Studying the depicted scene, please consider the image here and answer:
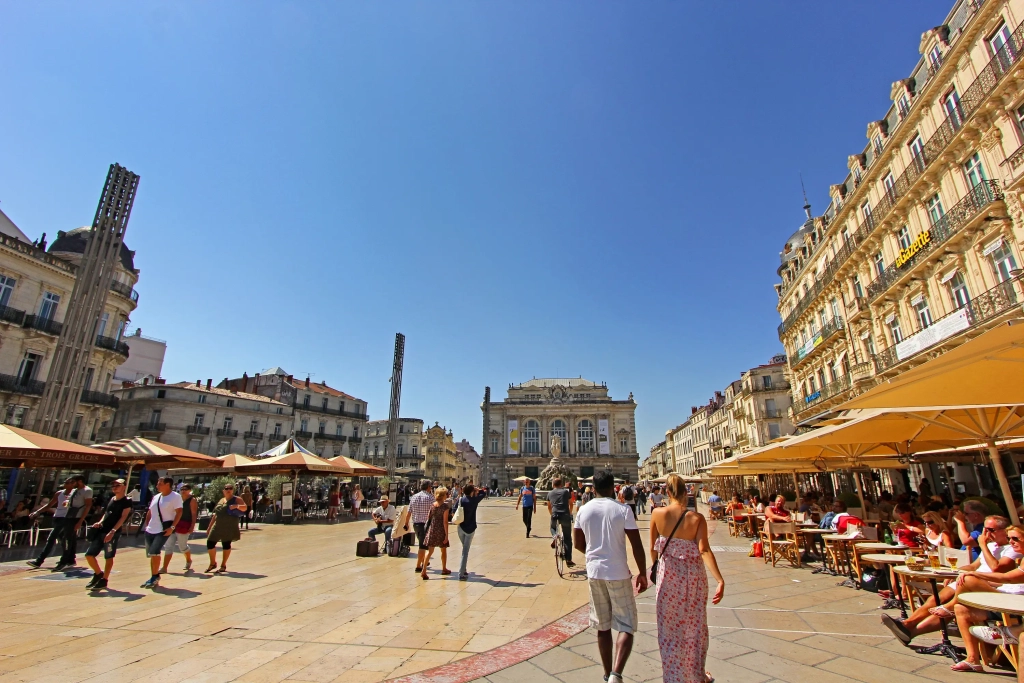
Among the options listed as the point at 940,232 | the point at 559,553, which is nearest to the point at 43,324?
the point at 559,553

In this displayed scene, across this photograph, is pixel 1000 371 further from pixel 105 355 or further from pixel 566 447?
pixel 566 447

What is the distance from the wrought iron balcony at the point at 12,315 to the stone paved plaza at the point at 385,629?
19932mm

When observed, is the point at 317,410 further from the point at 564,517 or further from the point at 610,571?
the point at 610,571

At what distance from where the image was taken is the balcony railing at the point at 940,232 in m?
13.1

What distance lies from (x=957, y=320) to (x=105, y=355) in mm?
38219

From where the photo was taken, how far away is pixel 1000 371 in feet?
14.3

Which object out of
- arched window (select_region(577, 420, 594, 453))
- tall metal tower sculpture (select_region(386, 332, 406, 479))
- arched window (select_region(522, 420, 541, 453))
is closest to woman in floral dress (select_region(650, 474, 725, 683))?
tall metal tower sculpture (select_region(386, 332, 406, 479))

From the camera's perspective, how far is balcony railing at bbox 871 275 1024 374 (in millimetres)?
12164

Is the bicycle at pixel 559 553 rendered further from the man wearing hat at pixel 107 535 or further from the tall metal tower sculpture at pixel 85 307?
the tall metal tower sculpture at pixel 85 307

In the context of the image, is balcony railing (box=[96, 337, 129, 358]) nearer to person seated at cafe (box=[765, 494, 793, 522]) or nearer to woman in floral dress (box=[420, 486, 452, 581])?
woman in floral dress (box=[420, 486, 452, 581])

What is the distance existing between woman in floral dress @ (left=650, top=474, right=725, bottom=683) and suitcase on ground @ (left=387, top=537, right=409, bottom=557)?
319 inches

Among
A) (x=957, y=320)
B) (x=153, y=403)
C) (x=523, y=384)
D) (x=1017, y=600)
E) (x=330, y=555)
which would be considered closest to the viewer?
(x=1017, y=600)

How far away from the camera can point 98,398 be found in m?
25.5

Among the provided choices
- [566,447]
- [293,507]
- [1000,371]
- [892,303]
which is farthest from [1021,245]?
[566,447]
